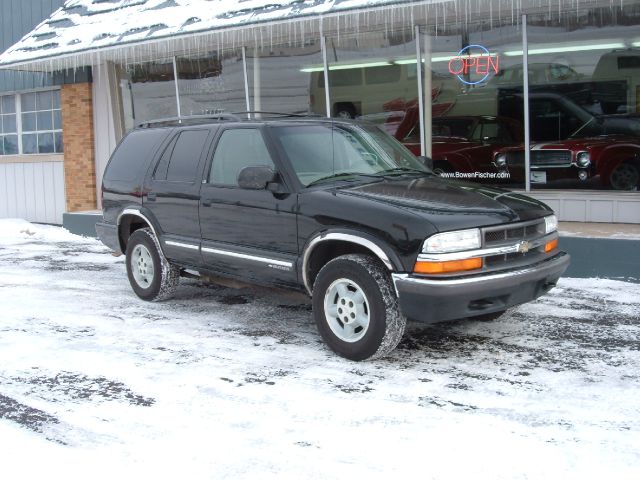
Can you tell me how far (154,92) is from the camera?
13906 mm

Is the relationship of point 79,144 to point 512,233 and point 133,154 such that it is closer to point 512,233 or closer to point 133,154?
point 133,154

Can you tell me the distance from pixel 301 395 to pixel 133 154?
13.6 feet

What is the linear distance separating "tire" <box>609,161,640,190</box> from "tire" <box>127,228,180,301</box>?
5878 millimetres

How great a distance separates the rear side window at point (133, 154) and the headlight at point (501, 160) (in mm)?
4956

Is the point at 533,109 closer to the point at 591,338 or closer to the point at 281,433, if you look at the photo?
the point at 591,338

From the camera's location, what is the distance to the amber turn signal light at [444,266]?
4.97 m

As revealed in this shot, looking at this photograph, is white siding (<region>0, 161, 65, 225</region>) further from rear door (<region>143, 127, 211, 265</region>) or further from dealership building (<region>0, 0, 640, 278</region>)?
rear door (<region>143, 127, 211, 265</region>)

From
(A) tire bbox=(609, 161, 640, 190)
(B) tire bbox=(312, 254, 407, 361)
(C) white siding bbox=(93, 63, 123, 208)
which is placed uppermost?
(C) white siding bbox=(93, 63, 123, 208)

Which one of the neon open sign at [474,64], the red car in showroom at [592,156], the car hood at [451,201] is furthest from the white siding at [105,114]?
the car hood at [451,201]

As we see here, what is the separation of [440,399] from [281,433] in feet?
3.68

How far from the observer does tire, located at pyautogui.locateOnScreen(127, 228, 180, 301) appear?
7.37 meters

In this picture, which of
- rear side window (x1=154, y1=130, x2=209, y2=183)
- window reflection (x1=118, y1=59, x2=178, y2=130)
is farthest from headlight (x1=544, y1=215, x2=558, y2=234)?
window reflection (x1=118, y1=59, x2=178, y2=130)

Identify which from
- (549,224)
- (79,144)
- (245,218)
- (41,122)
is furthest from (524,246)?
(41,122)

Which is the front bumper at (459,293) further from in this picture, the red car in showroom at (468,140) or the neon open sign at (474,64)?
the neon open sign at (474,64)
